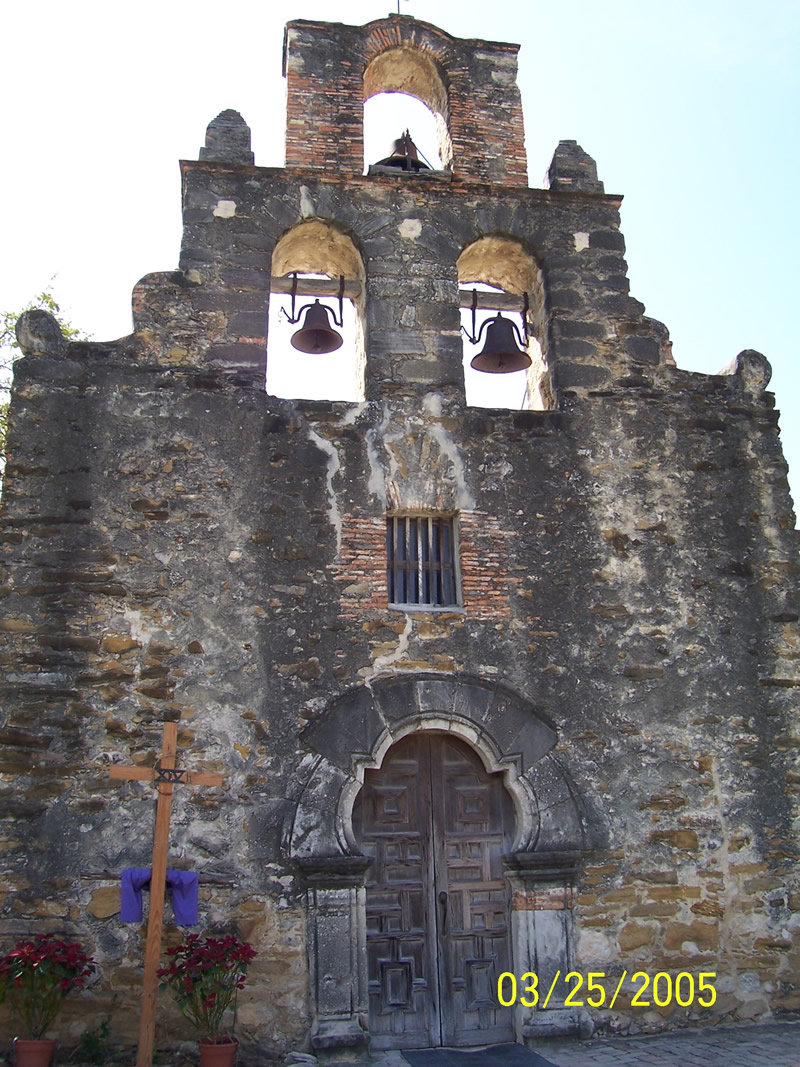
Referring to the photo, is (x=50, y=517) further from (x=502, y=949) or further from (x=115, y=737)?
(x=502, y=949)

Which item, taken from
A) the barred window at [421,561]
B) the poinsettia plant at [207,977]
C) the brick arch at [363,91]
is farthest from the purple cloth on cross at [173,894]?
the brick arch at [363,91]

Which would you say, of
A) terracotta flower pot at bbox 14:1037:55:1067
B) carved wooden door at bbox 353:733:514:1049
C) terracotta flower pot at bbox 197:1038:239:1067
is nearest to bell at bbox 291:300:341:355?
carved wooden door at bbox 353:733:514:1049

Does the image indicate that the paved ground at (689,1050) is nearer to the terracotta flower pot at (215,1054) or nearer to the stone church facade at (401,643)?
the stone church facade at (401,643)

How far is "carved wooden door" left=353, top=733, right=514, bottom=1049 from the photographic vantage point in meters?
6.47

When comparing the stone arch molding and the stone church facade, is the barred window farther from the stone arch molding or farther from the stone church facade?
the stone arch molding

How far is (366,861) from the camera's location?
6324 mm

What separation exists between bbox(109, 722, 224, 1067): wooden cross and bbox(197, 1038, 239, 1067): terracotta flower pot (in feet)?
1.30

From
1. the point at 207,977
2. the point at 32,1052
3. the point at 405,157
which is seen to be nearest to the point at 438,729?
the point at 207,977

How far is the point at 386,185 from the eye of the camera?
27.3 feet

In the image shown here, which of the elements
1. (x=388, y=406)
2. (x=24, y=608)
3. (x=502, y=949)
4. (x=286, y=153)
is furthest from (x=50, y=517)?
(x=502, y=949)

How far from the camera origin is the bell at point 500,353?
821 cm

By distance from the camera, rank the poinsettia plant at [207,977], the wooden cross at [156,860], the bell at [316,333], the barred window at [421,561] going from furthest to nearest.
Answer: the bell at [316,333]
the barred window at [421,561]
the poinsettia plant at [207,977]
the wooden cross at [156,860]

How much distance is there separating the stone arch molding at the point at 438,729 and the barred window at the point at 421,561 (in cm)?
70

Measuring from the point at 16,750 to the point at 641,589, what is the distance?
478 centimetres
